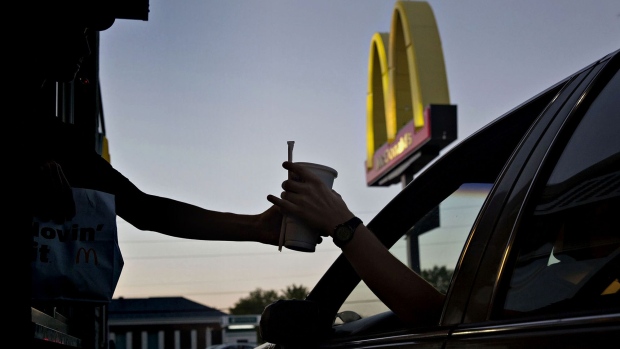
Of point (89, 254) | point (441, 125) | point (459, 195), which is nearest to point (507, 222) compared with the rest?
point (459, 195)

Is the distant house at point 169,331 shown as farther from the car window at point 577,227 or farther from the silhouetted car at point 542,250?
the car window at point 577,227

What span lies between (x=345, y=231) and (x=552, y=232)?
0.48m

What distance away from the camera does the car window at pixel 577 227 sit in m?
1.54

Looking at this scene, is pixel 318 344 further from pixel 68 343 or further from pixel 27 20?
pixel 27 20

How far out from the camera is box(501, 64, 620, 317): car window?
1.54m

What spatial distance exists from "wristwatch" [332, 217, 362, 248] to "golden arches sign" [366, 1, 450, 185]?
17.6m

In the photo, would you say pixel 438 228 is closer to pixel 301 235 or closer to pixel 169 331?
pixel 301 235

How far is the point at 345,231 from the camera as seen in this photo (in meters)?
2.00

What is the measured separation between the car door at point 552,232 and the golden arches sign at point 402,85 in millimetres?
17711

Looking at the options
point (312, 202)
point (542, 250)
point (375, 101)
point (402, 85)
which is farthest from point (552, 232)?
point (375, 101)

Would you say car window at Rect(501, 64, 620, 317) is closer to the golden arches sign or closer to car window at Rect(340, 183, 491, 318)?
car window at Rect(340, 183, 491, 318)

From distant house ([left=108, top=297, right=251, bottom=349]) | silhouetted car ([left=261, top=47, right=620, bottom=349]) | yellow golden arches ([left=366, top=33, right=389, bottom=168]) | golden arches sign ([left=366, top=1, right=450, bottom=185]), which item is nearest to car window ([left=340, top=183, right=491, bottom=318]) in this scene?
silhouetted car ([left=261, top=47, right=620, bottom=349])

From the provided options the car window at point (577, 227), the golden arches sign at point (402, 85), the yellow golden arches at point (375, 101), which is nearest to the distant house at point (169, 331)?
the yellow golden arches at point (375, 101)

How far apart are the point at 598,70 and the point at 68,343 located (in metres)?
1.75
